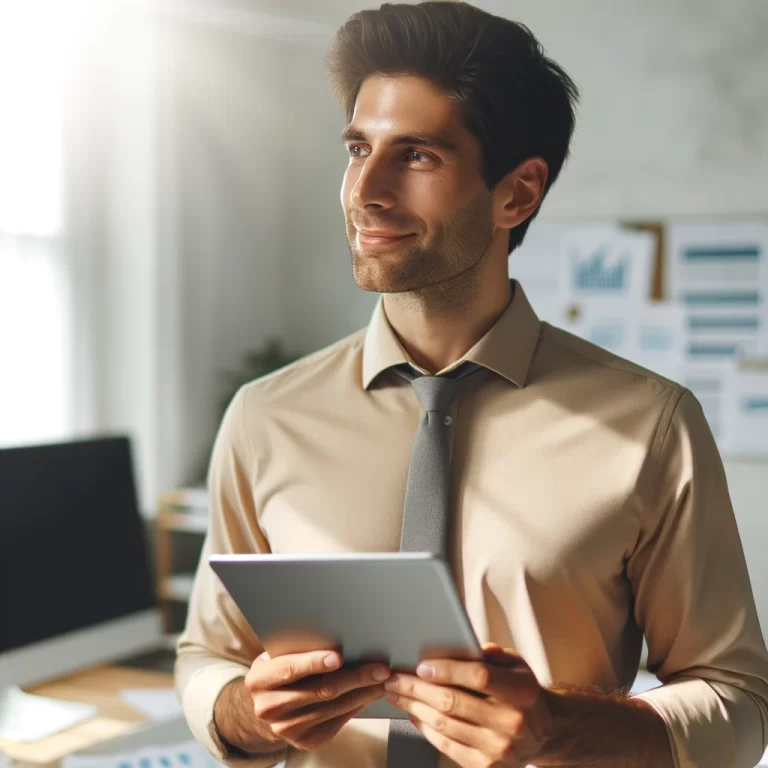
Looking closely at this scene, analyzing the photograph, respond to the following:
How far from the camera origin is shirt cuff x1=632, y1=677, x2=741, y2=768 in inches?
41.0

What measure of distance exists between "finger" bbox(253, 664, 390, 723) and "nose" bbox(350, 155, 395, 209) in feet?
1.64

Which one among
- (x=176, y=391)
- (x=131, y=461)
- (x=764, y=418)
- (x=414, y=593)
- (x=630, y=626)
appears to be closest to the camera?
(x=414, y=593)

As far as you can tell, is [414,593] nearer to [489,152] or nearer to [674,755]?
[674,755]

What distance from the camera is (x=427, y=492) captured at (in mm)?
1137

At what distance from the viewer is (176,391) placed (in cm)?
387

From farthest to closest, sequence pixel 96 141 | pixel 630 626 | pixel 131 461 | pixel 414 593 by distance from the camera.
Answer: pixel 96 141 < pixel 131 461 < pixel 630 626 < pixel 414 593

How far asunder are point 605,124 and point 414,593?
3.03 m

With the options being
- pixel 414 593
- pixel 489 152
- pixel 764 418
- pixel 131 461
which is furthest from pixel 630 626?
pixel 764 418

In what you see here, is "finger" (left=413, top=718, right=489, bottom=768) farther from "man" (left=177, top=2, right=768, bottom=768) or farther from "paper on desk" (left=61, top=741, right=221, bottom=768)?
"paper on desk" (left=61, top=741, right=221, bottom=768)

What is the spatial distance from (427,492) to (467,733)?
1.02ft

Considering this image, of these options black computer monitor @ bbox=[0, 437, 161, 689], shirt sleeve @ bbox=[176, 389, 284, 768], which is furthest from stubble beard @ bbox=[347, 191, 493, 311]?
black computer monitor @ bbox=[0, 437, 161, 689]

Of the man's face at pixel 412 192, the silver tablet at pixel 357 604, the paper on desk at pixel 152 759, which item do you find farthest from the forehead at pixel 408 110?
the paper on desk at pixel 152 759

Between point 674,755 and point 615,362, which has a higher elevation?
point 615,362

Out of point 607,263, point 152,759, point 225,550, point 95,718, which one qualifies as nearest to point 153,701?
point 95,718
